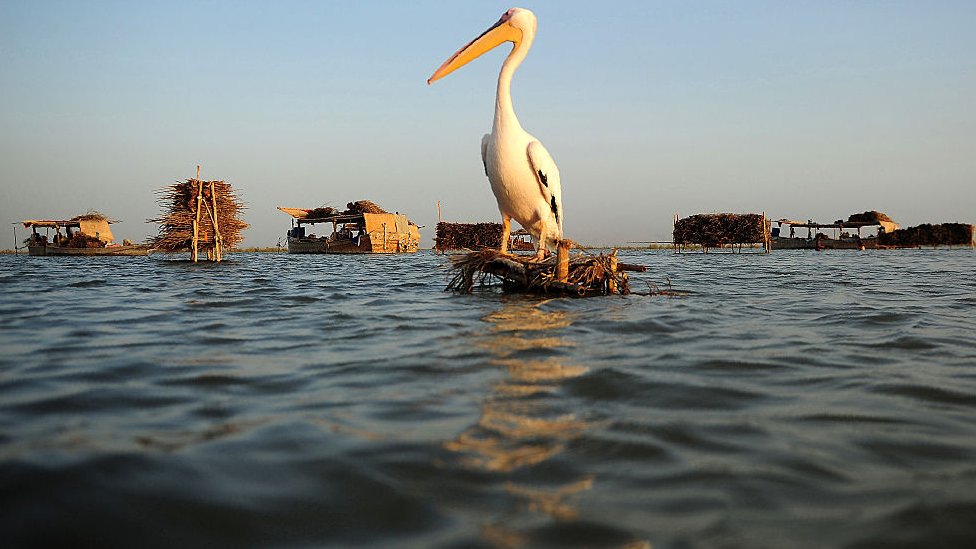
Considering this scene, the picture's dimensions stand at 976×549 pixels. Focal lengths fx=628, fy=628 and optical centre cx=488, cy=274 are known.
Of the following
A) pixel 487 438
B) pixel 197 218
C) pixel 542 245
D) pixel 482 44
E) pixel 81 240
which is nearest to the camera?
pixel 487 438

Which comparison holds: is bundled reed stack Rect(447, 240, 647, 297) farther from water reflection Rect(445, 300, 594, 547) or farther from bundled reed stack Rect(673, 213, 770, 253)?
bundled reed stack Rect(673, 213, 770, 253)

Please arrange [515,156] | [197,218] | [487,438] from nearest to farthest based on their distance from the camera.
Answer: [487,438] → [515,156] → [197,218]

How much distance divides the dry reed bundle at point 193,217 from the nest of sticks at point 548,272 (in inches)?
593

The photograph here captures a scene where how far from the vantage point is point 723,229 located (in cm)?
4378

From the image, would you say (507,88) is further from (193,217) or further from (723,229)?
(723,229)

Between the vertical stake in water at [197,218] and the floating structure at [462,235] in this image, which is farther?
the floating structure at [462,235]

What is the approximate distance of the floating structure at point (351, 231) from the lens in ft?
131

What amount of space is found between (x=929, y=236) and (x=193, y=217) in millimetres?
49877

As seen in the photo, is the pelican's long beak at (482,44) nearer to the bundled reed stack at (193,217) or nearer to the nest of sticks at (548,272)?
the nest of sticks at (548,272)

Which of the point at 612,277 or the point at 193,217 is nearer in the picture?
the point at 612,277

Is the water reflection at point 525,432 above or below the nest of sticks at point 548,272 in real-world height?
below

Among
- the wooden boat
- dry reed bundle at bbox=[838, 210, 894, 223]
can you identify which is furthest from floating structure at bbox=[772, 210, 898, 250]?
the wooden boat

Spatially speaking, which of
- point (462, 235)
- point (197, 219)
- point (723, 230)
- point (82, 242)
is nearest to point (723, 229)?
point (723, 230)

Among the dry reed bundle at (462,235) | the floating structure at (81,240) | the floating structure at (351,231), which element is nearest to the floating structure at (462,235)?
the dry reed bundle at (462,235)
